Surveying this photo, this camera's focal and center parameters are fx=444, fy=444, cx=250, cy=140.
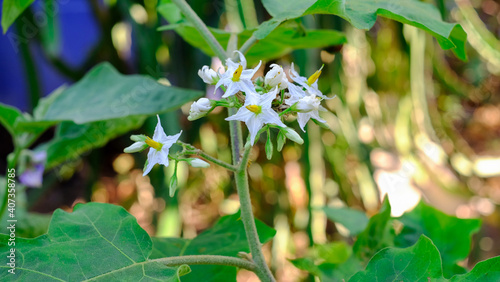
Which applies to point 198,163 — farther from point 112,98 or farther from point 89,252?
point 112,98

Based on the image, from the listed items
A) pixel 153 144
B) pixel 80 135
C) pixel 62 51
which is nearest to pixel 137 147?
pixel 153 144

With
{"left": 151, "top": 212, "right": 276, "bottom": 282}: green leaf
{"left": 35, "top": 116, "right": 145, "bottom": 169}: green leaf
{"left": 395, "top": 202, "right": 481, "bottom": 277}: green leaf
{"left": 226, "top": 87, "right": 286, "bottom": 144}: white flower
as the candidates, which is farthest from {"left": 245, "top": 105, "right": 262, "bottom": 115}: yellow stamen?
{"left": 35, "top": 116, "right": 145, "bottom": 169}: green leaf

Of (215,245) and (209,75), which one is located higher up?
(209,75)

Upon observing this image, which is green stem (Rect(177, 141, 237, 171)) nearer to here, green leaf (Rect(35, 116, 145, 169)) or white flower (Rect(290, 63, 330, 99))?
white flower (Rect(290, 63, 330, 99))

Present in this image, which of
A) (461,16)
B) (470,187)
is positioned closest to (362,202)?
(470,187)

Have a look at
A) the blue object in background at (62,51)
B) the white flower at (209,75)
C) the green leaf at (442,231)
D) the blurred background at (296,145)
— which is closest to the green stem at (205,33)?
the white flower at (209,75)

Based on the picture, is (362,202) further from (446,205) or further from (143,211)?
(143,211)
